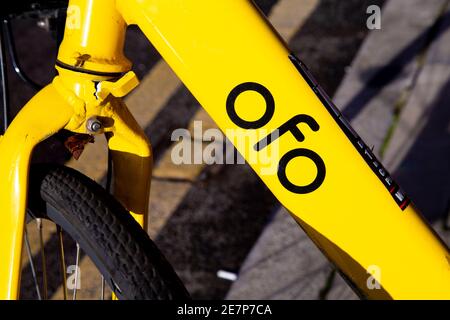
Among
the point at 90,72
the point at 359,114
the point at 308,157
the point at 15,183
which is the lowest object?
the point at 359,114

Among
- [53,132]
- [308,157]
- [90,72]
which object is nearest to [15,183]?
[53,132]

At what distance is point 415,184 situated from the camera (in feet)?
11.9

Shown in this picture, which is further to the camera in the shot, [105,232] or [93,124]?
[93,124]

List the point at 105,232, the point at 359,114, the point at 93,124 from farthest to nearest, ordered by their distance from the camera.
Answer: the point at 359,114
the point at 93,124
the point at 105,232

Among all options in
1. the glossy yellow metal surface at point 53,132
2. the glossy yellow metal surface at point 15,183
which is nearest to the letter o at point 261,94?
the glossy yellow metal surface at point 53,132

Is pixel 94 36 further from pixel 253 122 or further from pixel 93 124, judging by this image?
pixel 253 122

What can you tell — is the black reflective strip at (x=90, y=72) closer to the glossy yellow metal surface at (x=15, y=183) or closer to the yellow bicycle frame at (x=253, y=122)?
the yellow bicycle frame at (x=253, y=122)

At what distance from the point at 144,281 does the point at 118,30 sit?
1.76 ft

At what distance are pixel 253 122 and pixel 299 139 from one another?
4.0 inches

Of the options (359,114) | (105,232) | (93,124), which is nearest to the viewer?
(105,232)

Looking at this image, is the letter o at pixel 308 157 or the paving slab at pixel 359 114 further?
the paving slab at pixel 359 114

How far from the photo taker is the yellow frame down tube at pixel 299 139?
1.74 metres

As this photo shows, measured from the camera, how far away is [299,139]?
178 centimetres

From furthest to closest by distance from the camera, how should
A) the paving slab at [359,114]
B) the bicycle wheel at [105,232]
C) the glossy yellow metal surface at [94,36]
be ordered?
1. the paving slab at [359,114]
2. the glossy yellow metal surface at [94,36]
3. the bicycle wheel at [105,232]
